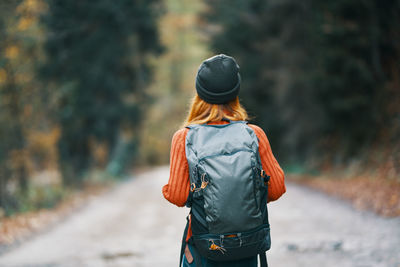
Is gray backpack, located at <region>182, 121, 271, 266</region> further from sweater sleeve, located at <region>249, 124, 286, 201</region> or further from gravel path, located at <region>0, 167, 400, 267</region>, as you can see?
gravel path, located at <region>0, 167, 400, 267</region>

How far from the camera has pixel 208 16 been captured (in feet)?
83.6

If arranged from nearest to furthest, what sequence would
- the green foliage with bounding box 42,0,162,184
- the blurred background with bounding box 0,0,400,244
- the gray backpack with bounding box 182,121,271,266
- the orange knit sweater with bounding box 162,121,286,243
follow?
the gray backpack with bounding box 182,121,271,266 → the orange knit sweater with bounding box 162,121,286,243 → the blurred background with bounding box 0,0,400,244 → the green foliage with bounding box 42,0,162,184

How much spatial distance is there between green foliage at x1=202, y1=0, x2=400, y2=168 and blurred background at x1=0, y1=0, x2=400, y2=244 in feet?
0.16

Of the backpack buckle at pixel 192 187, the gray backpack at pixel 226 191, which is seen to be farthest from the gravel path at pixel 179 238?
the backpack buckle at pixel 192 187

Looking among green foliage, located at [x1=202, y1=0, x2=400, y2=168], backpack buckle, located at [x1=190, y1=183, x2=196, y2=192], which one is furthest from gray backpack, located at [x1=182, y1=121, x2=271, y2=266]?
green foliage, located at [x1=202, y1=0, x2=400, y2=168]

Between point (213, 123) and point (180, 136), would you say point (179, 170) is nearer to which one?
point (180, 136)

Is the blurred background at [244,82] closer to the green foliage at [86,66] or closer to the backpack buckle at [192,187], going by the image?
the green foliage at [86,66]

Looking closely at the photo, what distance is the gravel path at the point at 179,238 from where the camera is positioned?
575 centimetres

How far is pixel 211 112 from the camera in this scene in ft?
8.24

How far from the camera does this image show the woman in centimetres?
241

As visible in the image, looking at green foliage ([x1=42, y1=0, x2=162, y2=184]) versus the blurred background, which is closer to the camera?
the blurred background

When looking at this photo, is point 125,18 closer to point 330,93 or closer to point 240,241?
point 330,93

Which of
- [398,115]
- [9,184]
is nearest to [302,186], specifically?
[398,115]

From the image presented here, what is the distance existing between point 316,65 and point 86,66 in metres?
8.47
